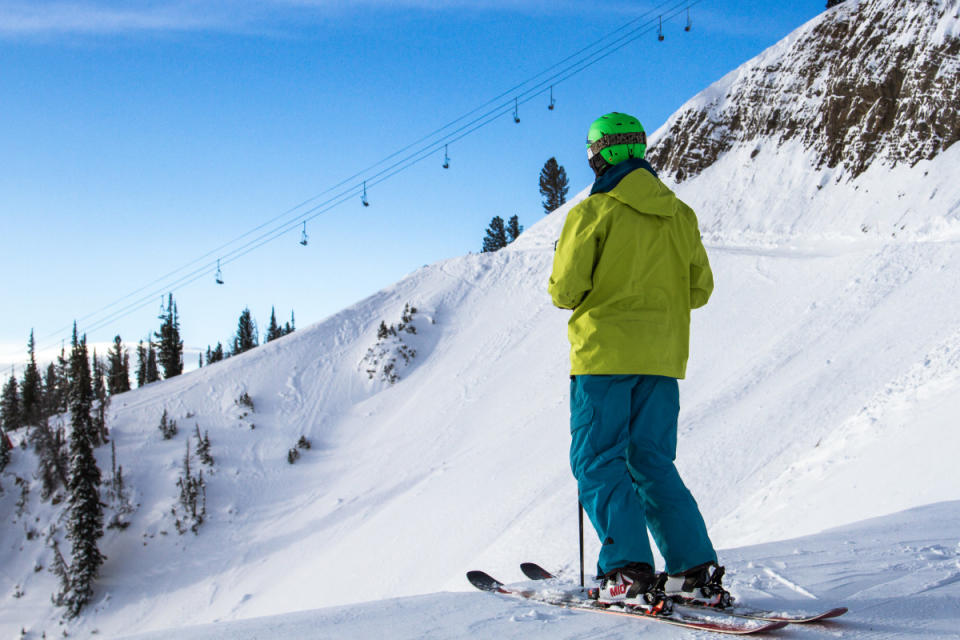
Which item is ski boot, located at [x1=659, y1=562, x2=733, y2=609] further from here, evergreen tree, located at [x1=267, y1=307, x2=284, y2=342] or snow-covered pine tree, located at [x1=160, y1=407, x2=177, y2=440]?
evergreen tree, located at [x1=267, y1=307, x2=284, y2=342]

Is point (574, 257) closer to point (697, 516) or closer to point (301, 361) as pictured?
point (697, 516)

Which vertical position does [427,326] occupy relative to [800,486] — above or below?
above

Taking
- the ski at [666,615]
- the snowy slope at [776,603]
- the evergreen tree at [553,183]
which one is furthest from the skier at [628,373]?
the evergreen tree at [553,183]

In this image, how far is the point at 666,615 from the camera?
110 inches

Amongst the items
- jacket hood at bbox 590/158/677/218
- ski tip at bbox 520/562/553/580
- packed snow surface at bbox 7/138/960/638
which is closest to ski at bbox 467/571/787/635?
packed snow surface at bbox 7/138/960/638

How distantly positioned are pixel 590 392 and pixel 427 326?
31.5 meters

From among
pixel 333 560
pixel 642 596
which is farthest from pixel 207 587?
pixel 642 596

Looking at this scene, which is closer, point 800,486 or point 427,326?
point 800,486

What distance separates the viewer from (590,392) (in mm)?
3232

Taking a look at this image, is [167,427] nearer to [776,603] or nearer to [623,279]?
[623,279]

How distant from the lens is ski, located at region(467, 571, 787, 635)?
2.53 metres

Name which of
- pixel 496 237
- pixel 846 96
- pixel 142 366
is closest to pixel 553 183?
pixel 496 237

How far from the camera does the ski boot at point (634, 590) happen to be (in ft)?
9.41

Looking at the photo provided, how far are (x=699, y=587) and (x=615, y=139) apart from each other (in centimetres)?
219
